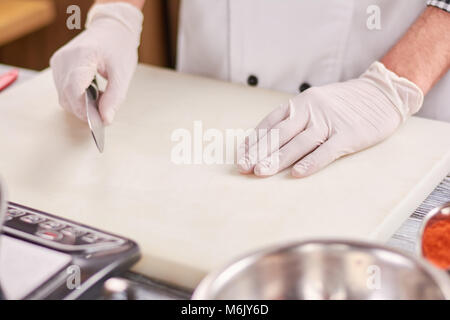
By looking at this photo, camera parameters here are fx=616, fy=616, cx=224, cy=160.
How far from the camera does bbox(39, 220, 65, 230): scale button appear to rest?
2.56 feet

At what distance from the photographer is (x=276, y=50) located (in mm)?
1257

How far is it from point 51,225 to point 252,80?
642 mm

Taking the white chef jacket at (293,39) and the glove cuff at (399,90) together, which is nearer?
the glove cuff at (399,90)

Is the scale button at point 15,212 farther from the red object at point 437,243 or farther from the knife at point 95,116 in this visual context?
the red object at point 437,243

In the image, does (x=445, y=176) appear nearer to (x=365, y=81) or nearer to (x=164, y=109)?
(x=365, y=81)

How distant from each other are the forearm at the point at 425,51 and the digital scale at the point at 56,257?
23.6 inches

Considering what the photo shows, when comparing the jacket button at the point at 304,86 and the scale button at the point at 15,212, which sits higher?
the jacket button at the point at 304,86

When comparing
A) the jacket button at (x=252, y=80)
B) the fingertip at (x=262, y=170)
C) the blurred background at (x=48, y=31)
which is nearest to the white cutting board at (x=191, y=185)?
the fingertip at (x=262, y=170)

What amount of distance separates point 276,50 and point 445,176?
44 centimetres

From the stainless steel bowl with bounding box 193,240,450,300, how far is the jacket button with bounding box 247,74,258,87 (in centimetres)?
74

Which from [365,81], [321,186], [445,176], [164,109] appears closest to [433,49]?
[365,81]

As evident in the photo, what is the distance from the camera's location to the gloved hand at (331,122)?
945 millimetres

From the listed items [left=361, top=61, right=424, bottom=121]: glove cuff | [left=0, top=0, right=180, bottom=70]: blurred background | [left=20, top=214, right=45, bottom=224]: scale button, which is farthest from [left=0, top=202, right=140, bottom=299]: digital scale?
[left=0, top=0, right=180, bottom=70]: blurred background

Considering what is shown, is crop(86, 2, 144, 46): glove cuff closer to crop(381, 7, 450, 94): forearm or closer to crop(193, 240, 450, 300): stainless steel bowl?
crop(381, 7, 450, 94): forearm
